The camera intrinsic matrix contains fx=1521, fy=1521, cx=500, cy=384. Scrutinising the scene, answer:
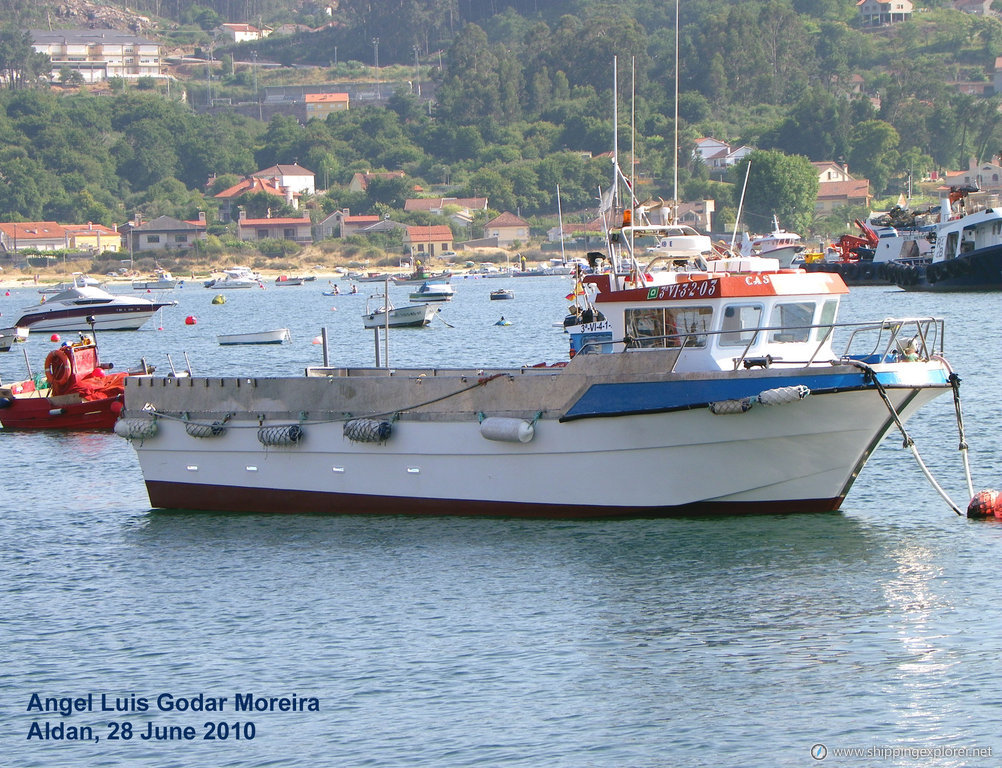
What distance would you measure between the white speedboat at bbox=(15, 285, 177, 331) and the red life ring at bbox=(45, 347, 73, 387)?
49.6 metres

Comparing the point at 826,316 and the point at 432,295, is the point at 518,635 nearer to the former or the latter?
the point at 826,316

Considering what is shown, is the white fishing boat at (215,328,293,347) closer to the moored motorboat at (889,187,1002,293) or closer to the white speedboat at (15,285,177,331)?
the white speedboat at (15,285,177,331)

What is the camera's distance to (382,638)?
18406 mm

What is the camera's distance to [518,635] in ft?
60.0

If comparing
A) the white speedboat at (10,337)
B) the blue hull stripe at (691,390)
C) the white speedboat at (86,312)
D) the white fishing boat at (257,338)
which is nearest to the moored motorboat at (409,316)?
the white fishing boat at (257,338)

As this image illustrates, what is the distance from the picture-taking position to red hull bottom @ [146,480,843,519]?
871 inches

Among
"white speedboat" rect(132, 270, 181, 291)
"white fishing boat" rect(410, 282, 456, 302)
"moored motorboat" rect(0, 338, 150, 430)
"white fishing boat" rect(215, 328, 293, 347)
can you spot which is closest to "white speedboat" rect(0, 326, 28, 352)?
"white fishing boat" rect(215, 328, 293, 347)

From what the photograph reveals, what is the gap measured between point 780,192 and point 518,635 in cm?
17596

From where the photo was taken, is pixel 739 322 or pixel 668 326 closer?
pixel 739 322

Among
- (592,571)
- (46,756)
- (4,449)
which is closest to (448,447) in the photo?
(592,571)

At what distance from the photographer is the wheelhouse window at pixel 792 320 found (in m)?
22.0

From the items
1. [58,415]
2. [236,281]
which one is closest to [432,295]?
[236,281]

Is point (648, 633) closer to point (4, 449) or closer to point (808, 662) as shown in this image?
point (808, 662)

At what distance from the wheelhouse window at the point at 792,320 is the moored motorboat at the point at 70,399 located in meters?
21.9
